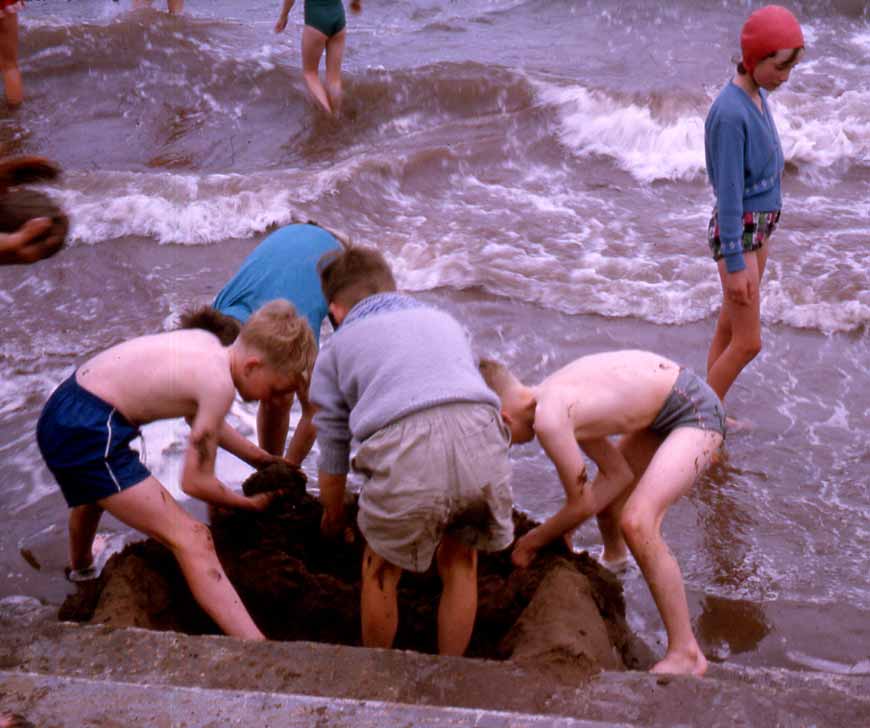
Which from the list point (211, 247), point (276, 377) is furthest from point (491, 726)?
point (211, 247)

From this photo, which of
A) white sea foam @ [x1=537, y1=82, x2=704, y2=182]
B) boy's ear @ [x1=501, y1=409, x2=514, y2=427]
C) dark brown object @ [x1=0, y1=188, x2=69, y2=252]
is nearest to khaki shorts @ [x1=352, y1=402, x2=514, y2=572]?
boy's ear @ [x1=501, y1=409, x2=514, y2=427]

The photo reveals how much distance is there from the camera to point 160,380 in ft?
11.7

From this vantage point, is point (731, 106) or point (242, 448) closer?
point (242, 448)

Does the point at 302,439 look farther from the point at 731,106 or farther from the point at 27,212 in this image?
the point at 731,106

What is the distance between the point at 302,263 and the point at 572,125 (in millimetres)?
6552

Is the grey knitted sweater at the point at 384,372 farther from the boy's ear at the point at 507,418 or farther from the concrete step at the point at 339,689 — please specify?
the concrete step at the point at 339,689

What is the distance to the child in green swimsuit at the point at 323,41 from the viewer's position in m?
9.39

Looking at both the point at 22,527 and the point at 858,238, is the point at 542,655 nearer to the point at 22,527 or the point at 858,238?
the point at 22,527

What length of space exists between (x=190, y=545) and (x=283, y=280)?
135cm

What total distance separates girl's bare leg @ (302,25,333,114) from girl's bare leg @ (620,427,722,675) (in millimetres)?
6958

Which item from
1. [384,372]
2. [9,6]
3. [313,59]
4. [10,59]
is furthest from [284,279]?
[10,59]

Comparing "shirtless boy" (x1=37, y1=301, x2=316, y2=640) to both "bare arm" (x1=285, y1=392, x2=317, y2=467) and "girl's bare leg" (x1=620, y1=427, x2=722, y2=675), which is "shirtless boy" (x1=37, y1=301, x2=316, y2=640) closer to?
"bare arm" (x1=285, y1=392, x2=317, y2=467)

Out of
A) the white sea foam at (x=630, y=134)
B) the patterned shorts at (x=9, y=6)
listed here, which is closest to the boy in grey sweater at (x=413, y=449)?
the white sea foam at (x=630, y=134)

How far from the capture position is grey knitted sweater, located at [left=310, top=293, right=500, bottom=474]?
306 centimetres
